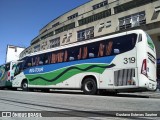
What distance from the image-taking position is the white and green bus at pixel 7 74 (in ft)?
76.1

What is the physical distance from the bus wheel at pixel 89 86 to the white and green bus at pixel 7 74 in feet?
37.5

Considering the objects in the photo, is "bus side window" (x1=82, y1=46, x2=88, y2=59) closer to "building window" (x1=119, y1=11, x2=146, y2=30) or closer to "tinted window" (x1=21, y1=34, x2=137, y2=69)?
"tinted window" (x1=21, y1=34, x2=137, y2=69)

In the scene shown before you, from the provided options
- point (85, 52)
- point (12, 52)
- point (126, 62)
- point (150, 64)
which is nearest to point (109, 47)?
point (126, 62)

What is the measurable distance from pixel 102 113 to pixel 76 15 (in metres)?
38.8

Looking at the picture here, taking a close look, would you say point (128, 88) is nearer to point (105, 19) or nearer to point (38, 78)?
Answer: point (38, 78)

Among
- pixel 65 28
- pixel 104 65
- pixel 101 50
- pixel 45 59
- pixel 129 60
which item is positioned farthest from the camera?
pixel 65 28

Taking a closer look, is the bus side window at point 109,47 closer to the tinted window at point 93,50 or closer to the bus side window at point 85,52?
the tinted window at point 93,50

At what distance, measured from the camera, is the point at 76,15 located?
44.0 meters

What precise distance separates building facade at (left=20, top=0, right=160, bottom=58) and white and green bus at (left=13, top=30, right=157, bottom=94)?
13.7 metres

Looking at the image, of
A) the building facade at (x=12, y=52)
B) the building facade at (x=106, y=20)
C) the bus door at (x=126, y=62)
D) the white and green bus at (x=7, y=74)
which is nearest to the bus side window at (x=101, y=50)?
the bus door at (x=126, y=62)

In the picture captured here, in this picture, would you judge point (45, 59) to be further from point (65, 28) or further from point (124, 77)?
point (65, 28)

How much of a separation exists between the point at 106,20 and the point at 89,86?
20793 millimetres

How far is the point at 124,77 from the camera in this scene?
11617 mm

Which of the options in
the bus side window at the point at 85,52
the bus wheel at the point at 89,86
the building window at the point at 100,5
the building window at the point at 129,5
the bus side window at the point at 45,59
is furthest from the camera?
the building window at the point at 100,5
